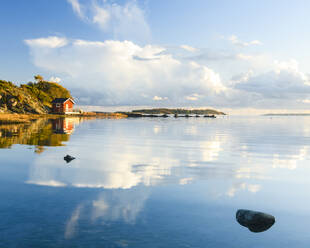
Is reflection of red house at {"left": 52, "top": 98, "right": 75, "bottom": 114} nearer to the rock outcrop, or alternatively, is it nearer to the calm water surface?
the rock outcrop

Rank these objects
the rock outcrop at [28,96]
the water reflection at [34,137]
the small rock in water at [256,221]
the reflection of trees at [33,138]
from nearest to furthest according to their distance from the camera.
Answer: the small rock in water at [256,221]
the reflection of trees at [33,138]
the water reflection at [34,137]
the rock outcrop at [28,96]

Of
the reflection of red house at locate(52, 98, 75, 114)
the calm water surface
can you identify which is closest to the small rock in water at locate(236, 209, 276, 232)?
the calm water surface

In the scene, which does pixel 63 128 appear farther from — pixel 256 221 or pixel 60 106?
pixel 60 106

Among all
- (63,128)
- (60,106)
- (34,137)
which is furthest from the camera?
A: (60,106)

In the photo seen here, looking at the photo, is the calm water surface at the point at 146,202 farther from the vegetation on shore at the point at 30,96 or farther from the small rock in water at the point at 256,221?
the vegetation on shore at the point at 30,96

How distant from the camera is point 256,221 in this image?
916 centimetres

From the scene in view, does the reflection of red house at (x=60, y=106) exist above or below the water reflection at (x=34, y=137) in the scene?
above

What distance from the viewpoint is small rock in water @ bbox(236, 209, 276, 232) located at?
9.06 meters

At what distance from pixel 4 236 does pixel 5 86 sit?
9737 centimetres

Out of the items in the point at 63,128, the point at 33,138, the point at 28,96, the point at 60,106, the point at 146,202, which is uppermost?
the point at 28,96

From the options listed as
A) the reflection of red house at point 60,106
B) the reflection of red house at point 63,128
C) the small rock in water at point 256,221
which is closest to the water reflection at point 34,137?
the reflection of red house at point 63,128

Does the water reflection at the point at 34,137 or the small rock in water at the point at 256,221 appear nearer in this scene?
the small rock in water at the point at 256,221

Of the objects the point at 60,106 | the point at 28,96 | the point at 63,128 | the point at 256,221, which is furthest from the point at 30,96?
the point at 256,221

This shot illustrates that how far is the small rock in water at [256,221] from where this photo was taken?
9.06 metres
